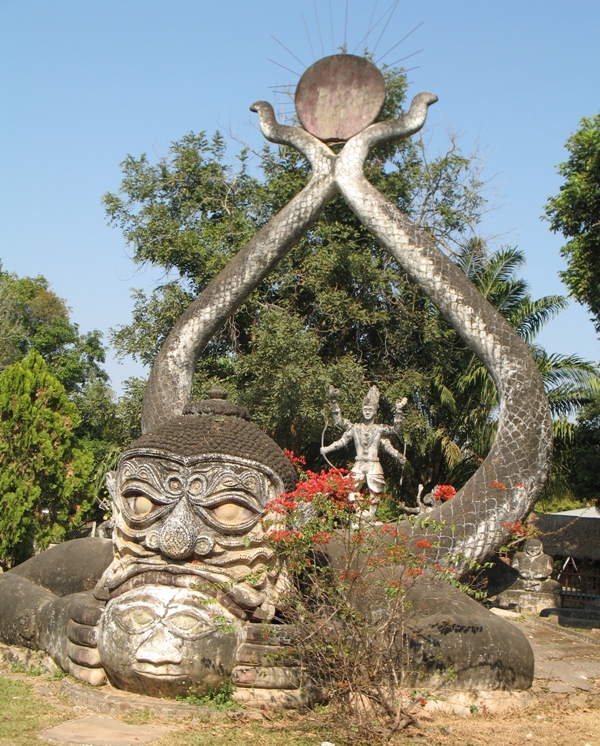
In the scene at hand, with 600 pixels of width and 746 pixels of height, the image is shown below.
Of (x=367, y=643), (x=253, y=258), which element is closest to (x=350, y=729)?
(x=367, y=643)

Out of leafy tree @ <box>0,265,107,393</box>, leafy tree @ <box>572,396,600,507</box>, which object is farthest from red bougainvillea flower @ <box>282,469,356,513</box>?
leafy tree @ <box>0,265,107,393</box>

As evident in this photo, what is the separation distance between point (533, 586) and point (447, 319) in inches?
211

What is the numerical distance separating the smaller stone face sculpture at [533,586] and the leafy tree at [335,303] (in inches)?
155

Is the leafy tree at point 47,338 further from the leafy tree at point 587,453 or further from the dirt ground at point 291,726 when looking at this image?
the dirt ground at point 291,726

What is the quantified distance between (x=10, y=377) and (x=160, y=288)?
16.0ft

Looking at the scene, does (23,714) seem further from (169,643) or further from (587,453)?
(587,453)

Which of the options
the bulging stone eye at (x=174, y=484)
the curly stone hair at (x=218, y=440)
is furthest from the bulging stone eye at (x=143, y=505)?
the curly stone hair at (x=218, y=440)

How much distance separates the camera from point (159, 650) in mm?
5488

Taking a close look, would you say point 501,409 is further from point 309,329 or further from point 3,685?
point 309,329

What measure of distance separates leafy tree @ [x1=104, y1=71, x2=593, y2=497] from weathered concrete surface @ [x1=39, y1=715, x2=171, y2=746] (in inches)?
412

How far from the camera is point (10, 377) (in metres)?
13.8

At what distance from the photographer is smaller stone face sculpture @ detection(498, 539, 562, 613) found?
1209 centimetres

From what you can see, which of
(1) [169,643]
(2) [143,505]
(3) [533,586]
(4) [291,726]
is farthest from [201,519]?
(3) [533,586]

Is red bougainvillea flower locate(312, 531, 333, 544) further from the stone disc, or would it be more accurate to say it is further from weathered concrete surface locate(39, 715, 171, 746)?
the stone disc
